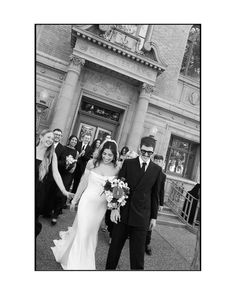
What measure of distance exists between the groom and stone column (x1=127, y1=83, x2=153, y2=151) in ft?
23.9

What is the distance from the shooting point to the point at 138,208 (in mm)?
3094

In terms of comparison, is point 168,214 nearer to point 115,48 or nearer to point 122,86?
point 122,86

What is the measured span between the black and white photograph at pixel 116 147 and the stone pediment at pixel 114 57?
44 millimetres

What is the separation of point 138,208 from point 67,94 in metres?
7.61

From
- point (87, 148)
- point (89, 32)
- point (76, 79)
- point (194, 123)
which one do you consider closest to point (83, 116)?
point (76, 79)

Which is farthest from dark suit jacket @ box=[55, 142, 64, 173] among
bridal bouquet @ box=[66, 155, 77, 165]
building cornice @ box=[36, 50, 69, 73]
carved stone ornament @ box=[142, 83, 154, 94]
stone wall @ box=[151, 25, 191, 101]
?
stone wall @ box=[151, 25, 191, 101]

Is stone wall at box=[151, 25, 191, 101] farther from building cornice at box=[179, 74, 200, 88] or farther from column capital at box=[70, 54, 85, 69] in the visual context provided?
column capital at box=[70, 54, 85, 69]

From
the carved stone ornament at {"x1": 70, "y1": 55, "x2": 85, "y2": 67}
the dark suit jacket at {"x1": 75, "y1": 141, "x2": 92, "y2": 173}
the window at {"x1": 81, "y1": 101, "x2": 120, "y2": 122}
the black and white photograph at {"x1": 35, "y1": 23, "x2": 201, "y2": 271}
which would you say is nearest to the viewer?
the black and white photograph at {"x1": 35, "y1": 23, "x2": 201, "y2": 271}

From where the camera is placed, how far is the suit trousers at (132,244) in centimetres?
303

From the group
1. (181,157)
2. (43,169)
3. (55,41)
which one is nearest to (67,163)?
(43,169)

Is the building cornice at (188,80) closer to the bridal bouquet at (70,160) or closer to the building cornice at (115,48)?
the building cornice at (115,48)

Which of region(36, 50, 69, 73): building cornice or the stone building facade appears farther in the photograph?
region(36, 50, 69, 73): building cornice

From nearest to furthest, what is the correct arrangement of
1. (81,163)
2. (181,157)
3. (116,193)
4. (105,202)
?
(116,193) → (105,202) → (81,163) → (181,157)

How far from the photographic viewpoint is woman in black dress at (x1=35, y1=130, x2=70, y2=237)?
3148mm
